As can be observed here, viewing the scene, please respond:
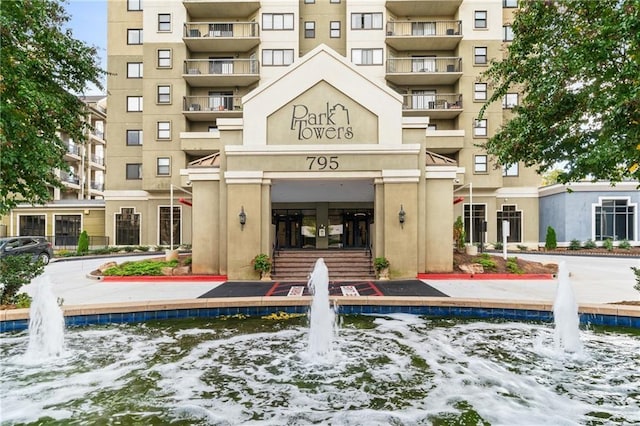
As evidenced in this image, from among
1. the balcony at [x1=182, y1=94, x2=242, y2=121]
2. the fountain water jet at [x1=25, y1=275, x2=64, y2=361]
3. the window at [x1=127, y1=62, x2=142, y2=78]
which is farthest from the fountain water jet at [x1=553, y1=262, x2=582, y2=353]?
the window at [x1=127, y1=62, x2=142, y2=78]

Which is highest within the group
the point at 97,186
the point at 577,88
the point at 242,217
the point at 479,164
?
the point at 97,186

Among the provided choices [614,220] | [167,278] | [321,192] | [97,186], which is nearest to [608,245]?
[614,220]

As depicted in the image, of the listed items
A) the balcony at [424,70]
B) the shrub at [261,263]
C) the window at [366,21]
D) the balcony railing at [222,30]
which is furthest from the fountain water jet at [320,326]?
the window at [366,21]

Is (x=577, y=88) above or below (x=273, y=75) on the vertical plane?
below

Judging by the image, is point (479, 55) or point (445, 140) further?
point (479, 55)

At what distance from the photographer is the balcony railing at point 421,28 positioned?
94.1 feet

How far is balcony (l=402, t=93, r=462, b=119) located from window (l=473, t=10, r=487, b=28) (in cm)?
581

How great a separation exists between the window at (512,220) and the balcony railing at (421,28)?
14.4 meters

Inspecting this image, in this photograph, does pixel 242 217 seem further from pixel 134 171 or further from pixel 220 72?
pixel 134 171

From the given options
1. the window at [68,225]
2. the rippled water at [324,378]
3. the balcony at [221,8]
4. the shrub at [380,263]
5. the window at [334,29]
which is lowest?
the rippled water at [324,378]

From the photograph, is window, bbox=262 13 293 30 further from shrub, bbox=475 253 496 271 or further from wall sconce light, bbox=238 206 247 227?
shrub, bbox=475 253 496 271

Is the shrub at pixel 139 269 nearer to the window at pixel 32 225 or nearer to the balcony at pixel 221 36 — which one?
the balcony at pixel 221 36

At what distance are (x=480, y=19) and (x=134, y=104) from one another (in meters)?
27.5

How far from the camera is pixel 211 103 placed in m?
28.6
